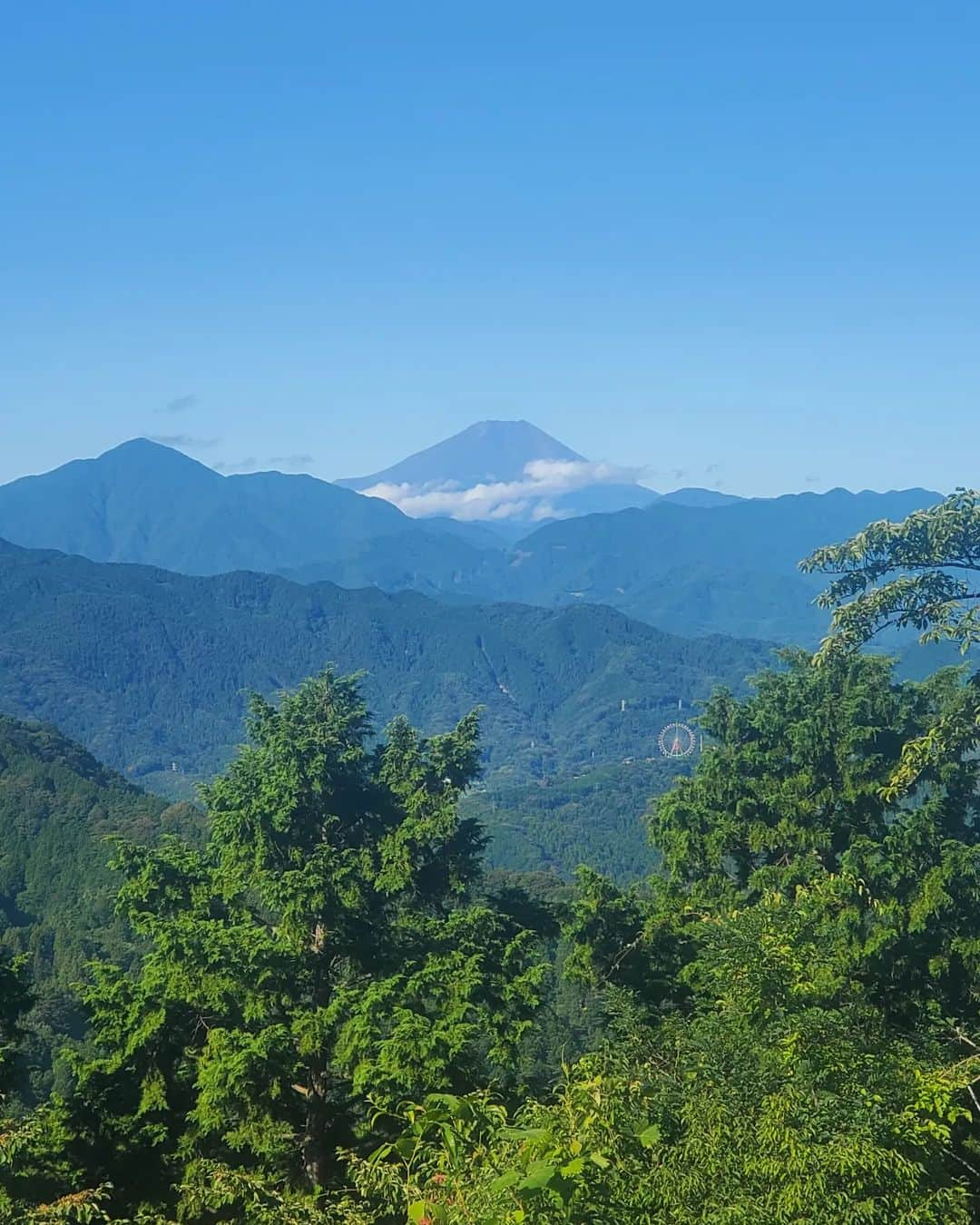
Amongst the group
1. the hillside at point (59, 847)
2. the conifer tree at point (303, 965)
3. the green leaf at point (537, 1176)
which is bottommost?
the hillside at point (59, 847)

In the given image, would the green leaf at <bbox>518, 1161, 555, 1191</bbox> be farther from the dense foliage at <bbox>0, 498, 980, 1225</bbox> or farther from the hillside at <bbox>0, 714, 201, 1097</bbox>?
the hillside at <bbox>0, 714, 201, 1097</bbox>

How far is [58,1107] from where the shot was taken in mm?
12828

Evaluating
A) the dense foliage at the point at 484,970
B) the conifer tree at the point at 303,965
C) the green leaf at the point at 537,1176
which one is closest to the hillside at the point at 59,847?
the conifer tree at the point at 303,965

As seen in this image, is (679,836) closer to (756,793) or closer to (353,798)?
(756,793)

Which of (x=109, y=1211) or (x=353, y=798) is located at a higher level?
(x=353, y=798)

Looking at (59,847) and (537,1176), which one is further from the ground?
(537,1176)

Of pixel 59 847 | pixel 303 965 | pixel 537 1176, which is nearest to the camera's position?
pixel 537 1176

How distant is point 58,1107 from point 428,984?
4.02 m

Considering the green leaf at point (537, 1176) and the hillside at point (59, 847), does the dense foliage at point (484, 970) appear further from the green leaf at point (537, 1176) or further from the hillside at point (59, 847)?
the hillside at point (59, 847)

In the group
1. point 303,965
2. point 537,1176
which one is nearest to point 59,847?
point 303,965

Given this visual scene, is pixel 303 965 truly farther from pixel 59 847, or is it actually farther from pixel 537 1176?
pixel 59 847

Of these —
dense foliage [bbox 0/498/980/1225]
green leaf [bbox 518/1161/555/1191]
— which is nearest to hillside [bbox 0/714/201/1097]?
dense foliage [bbox 0/498/980/1225]

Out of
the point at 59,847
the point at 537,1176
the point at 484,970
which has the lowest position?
the point at 59,847

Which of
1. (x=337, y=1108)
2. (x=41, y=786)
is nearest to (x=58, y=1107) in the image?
(x=337, y=1108)
